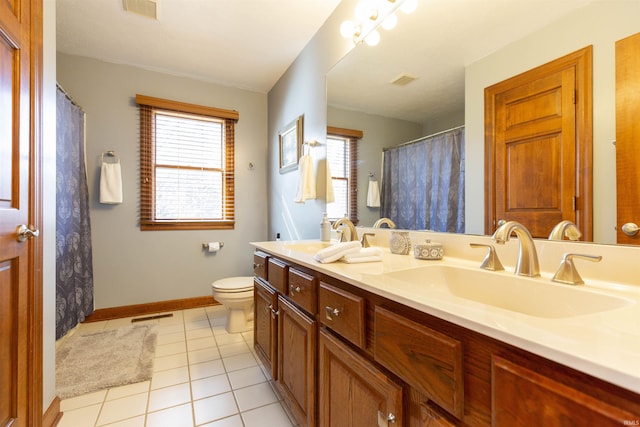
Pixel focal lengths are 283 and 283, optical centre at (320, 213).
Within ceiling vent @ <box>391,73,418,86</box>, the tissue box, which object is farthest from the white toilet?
ceiling vent @ <box>391,73,418,86</box>

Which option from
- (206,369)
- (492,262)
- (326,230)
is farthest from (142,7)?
(492,262)

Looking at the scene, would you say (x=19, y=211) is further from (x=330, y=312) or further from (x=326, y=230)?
(x=326, y=230)

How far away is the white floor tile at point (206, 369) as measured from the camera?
1.79m

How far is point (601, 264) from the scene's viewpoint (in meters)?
0.79

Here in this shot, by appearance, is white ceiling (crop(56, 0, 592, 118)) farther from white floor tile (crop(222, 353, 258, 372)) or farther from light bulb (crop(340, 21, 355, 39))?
white floor tile (crop(222, 353, 258, 372))

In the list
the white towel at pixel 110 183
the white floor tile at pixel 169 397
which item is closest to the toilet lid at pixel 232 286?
the white floor tile at pixel 169 397

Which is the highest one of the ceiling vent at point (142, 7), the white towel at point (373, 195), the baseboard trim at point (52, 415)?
the ceiling vent at point (142, 7)

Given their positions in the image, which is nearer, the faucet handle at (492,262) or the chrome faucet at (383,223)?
the faucet handle at (492,262)

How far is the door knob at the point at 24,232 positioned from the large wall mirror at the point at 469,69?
1.59 metres

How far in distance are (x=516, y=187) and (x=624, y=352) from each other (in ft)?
2.37

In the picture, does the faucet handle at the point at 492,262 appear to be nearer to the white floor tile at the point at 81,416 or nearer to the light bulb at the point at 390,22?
the light bulb at the point at 390,22

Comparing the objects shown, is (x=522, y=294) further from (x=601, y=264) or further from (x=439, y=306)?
(x=439, y=306)

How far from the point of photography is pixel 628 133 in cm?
74

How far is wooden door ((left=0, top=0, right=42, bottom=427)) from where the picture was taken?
Answer: 101cm
